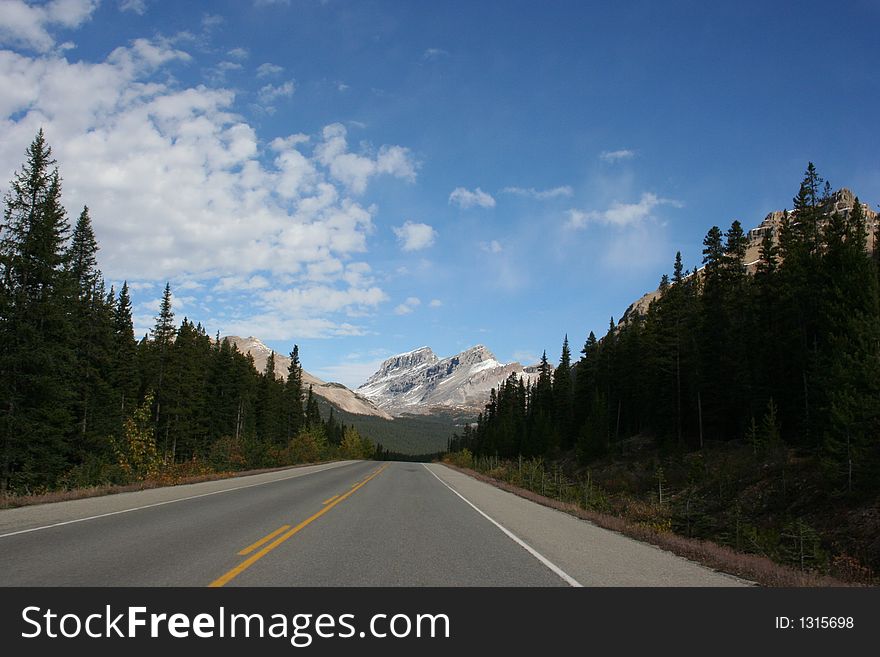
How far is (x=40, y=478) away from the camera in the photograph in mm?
28375

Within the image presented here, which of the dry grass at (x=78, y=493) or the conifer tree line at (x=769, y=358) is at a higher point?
the conifer tree line at (x=769, y=358)

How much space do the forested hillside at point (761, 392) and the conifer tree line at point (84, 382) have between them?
30547 millimetres

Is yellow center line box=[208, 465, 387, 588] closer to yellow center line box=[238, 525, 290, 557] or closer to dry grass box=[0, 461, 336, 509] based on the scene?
yellow center line box=[238, 525, 290, 557]

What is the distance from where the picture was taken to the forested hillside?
25781mm

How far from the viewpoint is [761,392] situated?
44.7m

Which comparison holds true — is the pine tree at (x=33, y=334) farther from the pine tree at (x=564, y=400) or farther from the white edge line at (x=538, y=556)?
the pine tree at (x=564, y=400)

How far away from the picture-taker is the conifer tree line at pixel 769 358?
26953 millimetres

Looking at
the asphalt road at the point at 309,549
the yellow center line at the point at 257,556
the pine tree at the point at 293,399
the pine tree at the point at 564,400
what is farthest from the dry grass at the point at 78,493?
the pine tree at the point at 293,399

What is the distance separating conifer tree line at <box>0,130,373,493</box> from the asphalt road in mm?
13733

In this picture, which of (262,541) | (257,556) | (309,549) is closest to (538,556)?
(309,549)

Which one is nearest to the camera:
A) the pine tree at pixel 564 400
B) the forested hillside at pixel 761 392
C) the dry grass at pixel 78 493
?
the dry grass at pixel 78 493

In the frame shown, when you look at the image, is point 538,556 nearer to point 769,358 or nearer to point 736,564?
point 736,564
